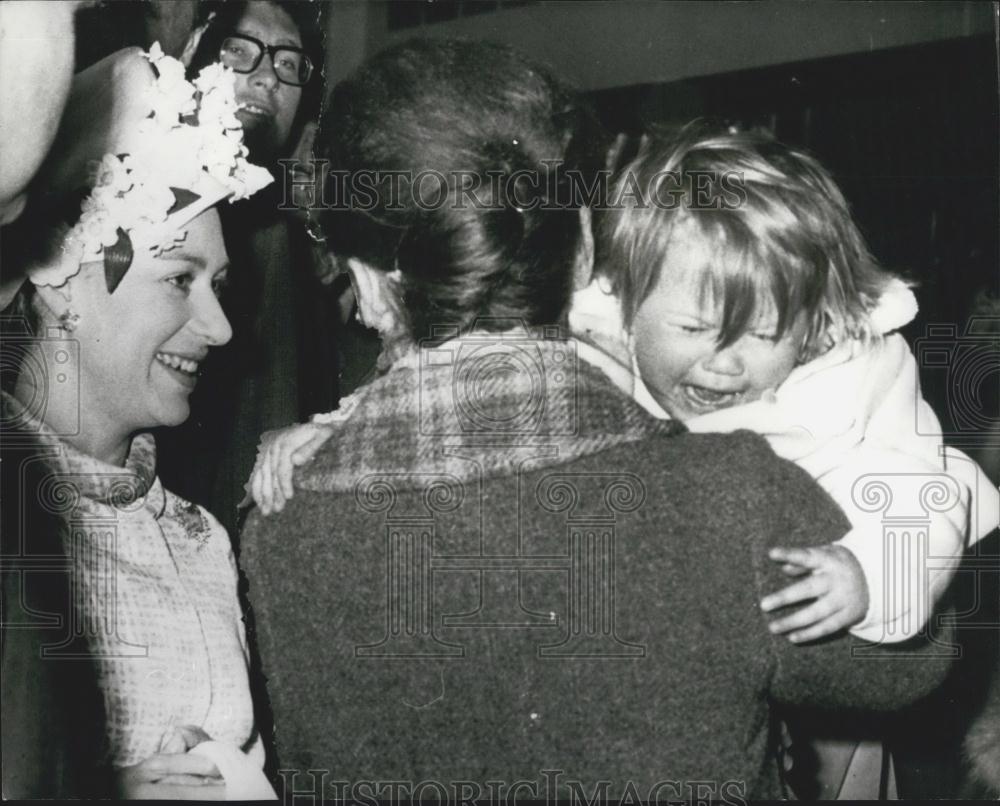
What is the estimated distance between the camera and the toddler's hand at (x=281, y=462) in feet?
3.78

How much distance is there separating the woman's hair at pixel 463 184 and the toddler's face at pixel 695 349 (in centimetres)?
12

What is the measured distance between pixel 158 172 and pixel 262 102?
0.16m

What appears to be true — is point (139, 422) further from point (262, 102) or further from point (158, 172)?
point (262, 102)

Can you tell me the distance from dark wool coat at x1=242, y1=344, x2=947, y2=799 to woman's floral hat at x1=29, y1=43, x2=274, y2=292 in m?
0.38

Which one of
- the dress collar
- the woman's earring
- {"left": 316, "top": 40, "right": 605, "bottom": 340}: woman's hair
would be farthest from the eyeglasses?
the dress collar

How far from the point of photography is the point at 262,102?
4.42ft

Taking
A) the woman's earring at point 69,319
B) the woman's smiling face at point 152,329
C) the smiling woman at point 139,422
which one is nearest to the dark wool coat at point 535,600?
the smiling woman at point 139,422

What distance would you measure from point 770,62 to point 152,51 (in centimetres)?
80

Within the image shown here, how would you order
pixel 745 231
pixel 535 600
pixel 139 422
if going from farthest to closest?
pixel 139 422 < pixel 745 231 < pixel 535 600

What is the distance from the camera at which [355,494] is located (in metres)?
1.10

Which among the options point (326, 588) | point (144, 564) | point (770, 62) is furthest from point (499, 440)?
point (770, 62)

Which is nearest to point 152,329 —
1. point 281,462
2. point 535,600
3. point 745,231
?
point 281,462

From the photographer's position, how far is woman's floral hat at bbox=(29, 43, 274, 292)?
1.31m

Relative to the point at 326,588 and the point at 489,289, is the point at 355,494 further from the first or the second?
the point at 489,289
